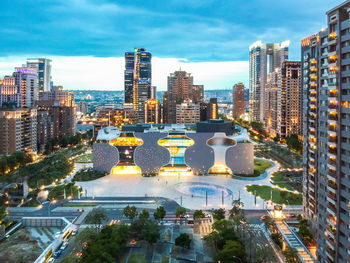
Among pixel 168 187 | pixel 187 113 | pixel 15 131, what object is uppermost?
pixel 187 113

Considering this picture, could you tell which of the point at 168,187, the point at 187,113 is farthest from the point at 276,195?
the point at 187,113

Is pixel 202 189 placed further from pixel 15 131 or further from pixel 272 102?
pixel 272 102

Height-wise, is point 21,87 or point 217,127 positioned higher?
point 21,87

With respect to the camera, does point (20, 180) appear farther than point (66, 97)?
No

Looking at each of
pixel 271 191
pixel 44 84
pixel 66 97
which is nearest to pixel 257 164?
pixel 271 191

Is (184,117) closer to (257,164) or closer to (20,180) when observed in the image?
(257,164)

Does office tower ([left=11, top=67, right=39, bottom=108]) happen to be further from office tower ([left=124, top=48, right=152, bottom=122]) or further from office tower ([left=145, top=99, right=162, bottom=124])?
office tower ([left=124, top=48, right=152, bottom=122])
